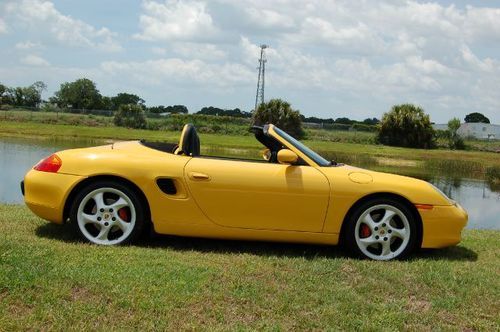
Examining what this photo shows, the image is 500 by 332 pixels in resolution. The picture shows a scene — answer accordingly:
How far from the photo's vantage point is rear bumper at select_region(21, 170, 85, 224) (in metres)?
5.45

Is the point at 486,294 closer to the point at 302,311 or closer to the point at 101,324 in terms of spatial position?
the point at 302,311

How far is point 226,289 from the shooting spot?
13.5 ft

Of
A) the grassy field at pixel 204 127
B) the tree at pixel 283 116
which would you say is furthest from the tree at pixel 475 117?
the tree at pixel 283 116

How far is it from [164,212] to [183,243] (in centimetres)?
45

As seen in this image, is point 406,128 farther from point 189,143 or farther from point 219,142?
point 189,143

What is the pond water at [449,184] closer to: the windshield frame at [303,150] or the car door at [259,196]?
the windshield frame at [303,150]

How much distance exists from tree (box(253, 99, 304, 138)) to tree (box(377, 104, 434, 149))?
25.9ft

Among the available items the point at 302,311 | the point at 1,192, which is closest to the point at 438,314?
the point at 302,311

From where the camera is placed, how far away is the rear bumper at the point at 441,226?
18.2 ft

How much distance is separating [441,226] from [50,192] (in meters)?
3.77

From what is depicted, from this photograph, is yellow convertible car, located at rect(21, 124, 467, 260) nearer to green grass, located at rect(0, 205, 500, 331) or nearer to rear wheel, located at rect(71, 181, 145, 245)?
rear wheel, located at rect(71, 181, 145, 245)

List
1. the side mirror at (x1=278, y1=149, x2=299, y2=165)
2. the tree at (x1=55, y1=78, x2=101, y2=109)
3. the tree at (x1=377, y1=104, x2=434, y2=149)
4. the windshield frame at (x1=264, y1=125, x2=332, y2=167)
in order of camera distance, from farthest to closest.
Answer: the tree at (x1=55, y1=78, x2=101, y2=109) → the tree at (x1=377, y1=104, x2=434, y2=149) → the windshield frame at (x1=264, y1=125, x2=332, y2=167) → the side mirror at (x1=278, y1=149, x2=299, y2=165)

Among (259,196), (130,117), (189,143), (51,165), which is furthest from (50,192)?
(130,117)

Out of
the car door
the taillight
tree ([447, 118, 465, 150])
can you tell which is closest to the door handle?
the car door
